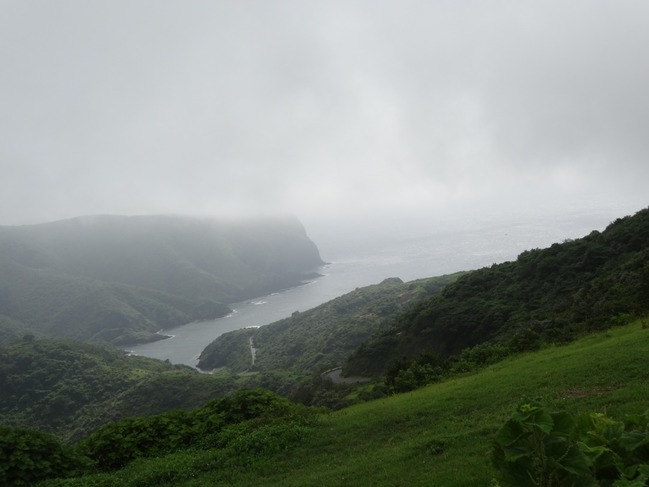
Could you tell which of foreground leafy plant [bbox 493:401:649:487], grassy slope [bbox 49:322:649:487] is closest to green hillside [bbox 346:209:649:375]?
grassy slope [bbox 49:322:649:487]

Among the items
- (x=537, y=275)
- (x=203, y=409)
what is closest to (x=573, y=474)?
(x=203, y=409)

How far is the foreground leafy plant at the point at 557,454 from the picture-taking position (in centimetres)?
260

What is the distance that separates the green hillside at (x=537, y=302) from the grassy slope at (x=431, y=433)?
8180mm

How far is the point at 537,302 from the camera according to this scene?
115 feet

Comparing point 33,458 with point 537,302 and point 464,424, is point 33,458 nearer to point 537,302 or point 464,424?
point 464,424

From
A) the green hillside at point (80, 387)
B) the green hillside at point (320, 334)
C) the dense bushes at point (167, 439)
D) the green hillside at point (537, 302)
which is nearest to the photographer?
the dense bushes at point (167, 439)

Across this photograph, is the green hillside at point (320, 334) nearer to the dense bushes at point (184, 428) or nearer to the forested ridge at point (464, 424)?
the forested ridge at point (464, 424)

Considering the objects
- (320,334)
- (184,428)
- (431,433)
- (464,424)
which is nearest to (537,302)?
(464,424)

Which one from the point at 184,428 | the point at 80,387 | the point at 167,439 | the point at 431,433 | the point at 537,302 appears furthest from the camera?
the point at 80,387

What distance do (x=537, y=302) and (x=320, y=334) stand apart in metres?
77.0

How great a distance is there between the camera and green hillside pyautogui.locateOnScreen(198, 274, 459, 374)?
8800 cm

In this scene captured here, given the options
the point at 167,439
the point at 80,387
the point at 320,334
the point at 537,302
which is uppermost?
the point at 537,302

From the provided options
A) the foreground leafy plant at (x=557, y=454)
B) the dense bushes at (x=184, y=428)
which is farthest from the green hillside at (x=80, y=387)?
the foreground leafy plant at (x=557, y=454)

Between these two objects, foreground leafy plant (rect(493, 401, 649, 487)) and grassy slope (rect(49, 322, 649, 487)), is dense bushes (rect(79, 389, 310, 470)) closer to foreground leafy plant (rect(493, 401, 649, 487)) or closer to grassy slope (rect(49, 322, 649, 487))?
grassy slope (rect(49, 322, 649, 487))
